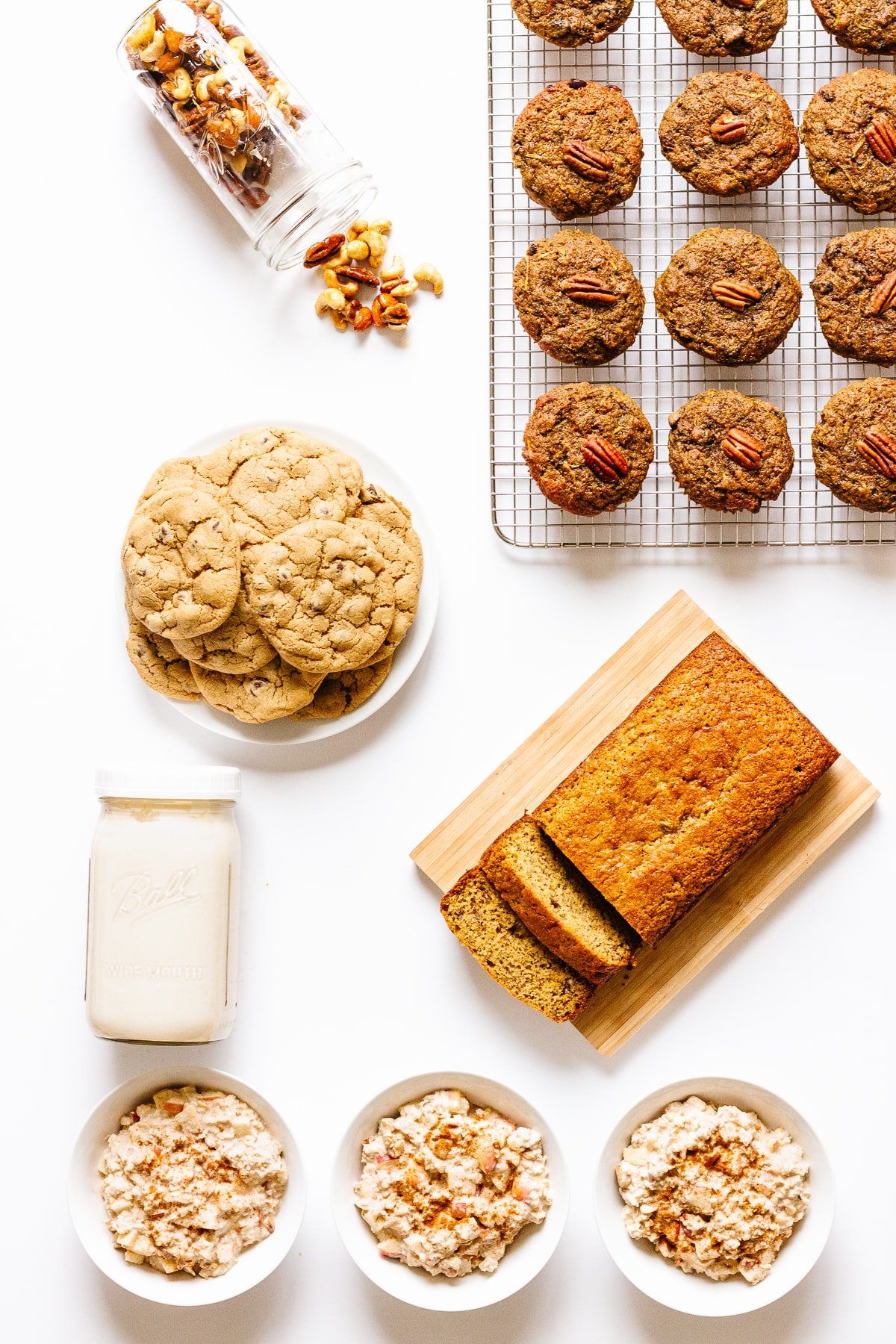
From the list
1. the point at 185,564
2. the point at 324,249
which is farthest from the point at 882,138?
the point at 185,564

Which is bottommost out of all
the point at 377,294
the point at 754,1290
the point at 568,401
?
the point at 754,1290

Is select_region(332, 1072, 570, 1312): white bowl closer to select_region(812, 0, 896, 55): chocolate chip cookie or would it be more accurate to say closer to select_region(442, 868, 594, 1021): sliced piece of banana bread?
select_region(442, 868, 594, 1021): sliced piece of banana bread

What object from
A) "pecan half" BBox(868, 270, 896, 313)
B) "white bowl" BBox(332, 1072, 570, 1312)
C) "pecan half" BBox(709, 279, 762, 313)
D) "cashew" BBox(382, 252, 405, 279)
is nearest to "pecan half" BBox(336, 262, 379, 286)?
"cashew" BBox(382, 252, 405, 279)

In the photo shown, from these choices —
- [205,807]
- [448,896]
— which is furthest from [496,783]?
[205,807]

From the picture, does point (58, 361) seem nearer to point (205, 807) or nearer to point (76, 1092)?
point (205, 807)

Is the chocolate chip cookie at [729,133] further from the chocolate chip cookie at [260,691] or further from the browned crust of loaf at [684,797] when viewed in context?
the chocolate chip cookie at [260,691]

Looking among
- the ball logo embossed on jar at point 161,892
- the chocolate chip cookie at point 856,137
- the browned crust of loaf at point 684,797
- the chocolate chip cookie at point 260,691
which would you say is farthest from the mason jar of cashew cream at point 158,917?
the chocolate chip cookie at point 856,137
